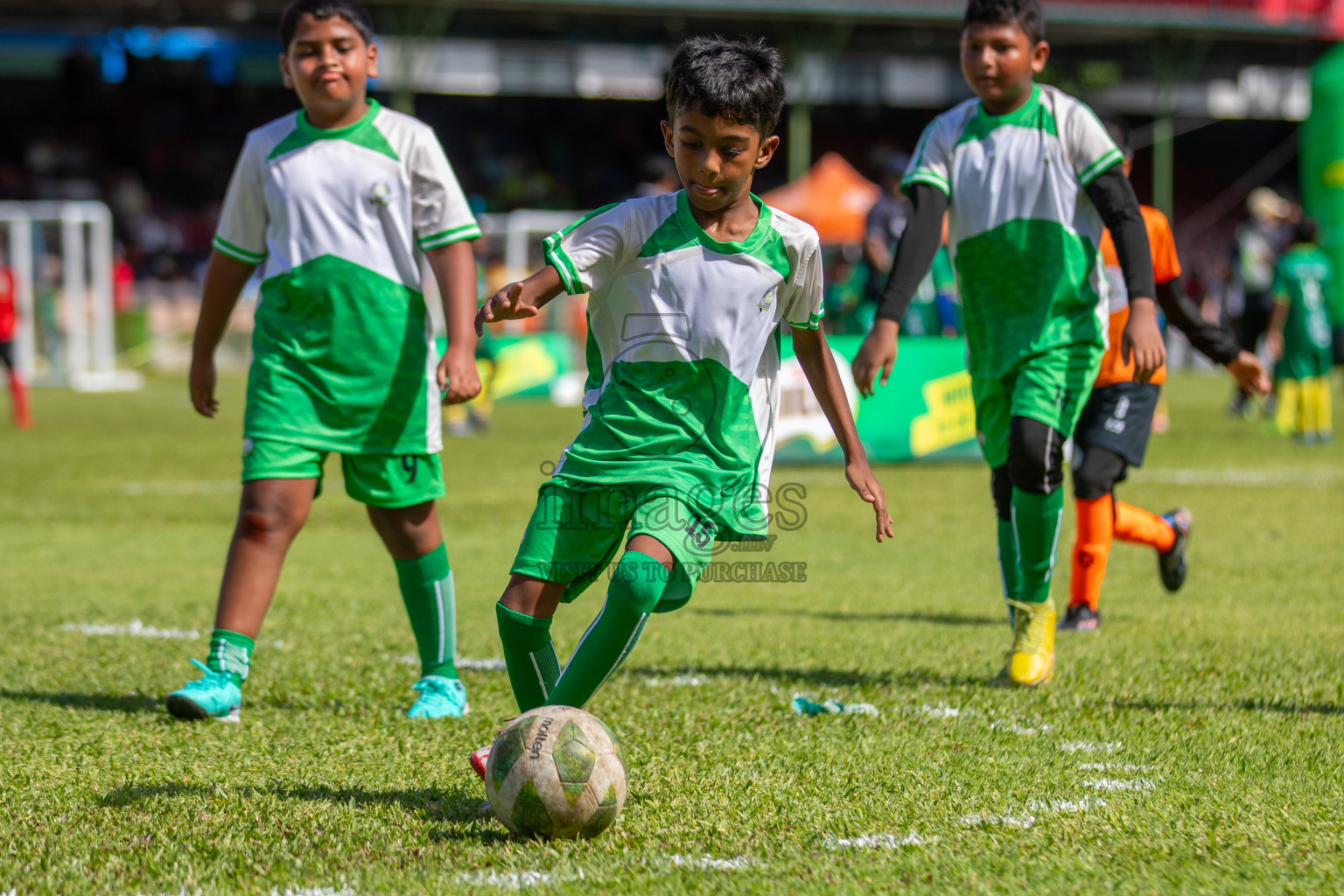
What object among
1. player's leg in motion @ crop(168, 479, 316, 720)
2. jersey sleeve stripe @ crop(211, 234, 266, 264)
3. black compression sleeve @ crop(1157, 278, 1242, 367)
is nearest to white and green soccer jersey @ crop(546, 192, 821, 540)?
player's leg in motion @ crop(168, 479, 316, 720)

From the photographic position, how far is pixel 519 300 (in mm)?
3162

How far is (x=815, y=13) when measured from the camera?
2953 centimetres

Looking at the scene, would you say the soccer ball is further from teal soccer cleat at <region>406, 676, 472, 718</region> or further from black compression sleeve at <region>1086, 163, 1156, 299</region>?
black compression sleeve at <region>1086, 163, 1156, 299</region>

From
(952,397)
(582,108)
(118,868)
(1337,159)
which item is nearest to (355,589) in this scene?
(118,868)

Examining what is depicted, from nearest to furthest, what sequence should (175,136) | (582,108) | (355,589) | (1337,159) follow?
(355,589), (1337,159), (175,136), (582,108)

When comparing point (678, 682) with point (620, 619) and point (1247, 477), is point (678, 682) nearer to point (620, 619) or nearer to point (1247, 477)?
point (620, 619)

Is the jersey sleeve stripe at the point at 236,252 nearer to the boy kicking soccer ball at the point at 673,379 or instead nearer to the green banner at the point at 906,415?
the boy kicking soccer ball at the point at 673,379

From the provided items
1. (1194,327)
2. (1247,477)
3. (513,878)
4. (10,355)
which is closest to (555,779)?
(513,878)

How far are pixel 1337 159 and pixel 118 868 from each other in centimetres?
2205

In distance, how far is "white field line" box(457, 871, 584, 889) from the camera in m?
2.82

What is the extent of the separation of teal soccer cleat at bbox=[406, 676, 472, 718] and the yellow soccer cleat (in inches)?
66.0

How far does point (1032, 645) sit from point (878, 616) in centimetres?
140

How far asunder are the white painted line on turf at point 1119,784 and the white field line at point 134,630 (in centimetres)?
341

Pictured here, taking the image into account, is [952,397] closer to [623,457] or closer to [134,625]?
[134,625]
